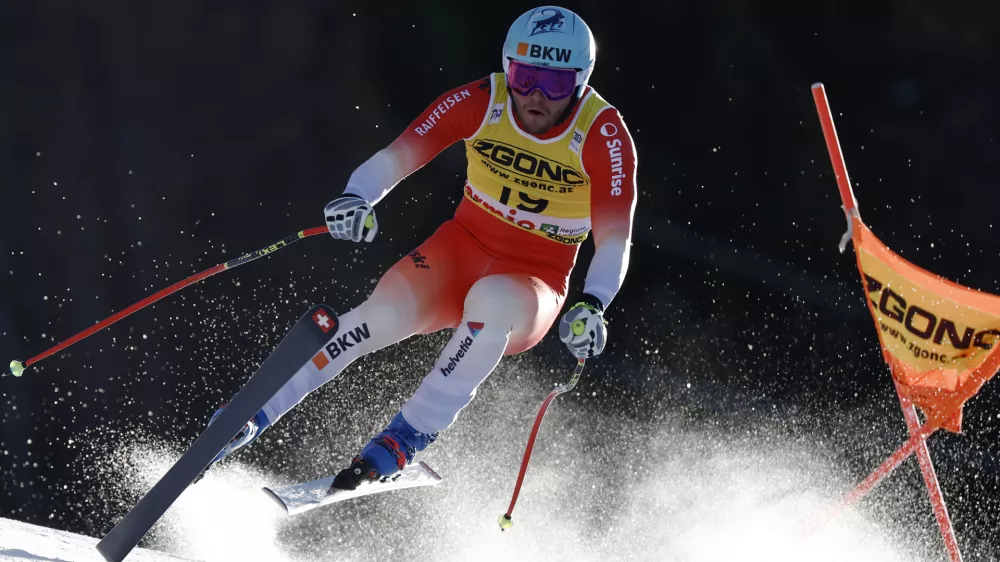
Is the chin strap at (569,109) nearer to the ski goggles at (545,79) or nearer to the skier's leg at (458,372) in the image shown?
the ski goggles at (545,79)

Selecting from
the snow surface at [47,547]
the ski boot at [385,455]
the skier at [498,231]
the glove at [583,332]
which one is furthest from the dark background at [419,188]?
the glove at [583,332]

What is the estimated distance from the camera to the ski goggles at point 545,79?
11.2ft

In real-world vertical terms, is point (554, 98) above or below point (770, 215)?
above

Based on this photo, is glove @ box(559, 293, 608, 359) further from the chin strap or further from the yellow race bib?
the chin strap

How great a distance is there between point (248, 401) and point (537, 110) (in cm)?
129

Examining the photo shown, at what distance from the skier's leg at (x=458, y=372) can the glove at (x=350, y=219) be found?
1.32 feet

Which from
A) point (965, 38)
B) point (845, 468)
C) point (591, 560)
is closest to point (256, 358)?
point (591, 560)

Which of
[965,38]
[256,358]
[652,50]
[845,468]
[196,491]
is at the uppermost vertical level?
[652,50]

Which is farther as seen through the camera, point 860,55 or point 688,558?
point 860,55

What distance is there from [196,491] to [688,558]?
8.28ft

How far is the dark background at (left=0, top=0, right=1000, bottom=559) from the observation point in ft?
14.3

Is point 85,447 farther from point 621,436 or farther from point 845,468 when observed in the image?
point 845,468

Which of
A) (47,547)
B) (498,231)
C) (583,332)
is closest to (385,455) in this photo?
(583,332)

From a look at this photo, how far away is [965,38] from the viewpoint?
6719 millimetres
